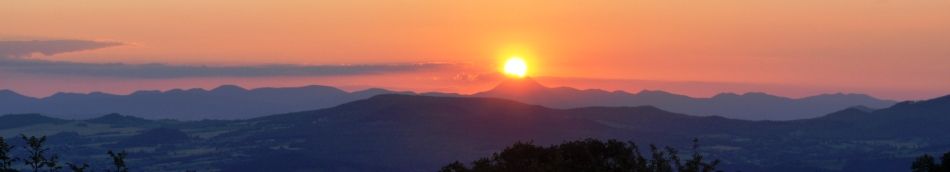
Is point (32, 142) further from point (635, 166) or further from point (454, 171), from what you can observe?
point (454, 171)

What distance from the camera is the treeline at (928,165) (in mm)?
69213

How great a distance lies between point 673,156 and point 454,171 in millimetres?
35166

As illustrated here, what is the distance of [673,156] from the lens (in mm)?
55906

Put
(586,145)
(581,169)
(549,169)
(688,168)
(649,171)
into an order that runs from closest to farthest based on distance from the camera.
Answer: (688,168)
(649,171)
(549,169)
(581,169)
(586,145)

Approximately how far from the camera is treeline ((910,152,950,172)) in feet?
227

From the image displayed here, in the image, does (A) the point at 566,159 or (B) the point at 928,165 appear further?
(A) the point at 566,159

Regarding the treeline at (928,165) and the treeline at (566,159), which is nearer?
the treeline at (928,165)

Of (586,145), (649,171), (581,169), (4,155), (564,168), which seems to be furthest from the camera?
(586,145)

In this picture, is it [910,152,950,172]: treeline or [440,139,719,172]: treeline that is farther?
[440,139,719,172]: treeline

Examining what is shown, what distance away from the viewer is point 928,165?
73.3 meters

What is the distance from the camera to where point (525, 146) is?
98375 millimetres

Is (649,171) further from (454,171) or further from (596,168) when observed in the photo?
(454,171)

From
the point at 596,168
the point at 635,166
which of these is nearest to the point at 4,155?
the point at 635,166

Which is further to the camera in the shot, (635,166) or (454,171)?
(454,171)
